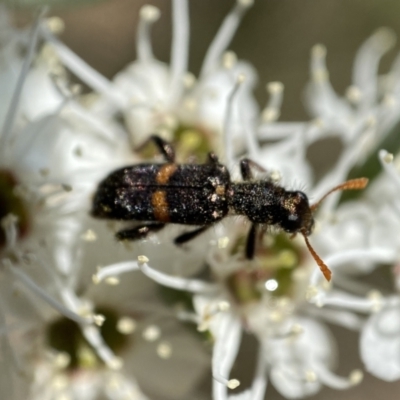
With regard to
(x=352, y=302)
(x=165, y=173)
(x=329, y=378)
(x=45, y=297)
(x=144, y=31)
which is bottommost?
(x=329, y=378)

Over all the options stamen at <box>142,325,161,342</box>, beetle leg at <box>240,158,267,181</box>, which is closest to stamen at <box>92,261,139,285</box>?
stamen at <box>142,325,161,342</box>

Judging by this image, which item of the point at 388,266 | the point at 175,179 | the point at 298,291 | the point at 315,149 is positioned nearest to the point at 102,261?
the point at 175,179

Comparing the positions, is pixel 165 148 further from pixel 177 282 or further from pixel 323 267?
pixel 323 267

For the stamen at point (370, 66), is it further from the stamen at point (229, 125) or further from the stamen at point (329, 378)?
the stamen at point (329, 378)

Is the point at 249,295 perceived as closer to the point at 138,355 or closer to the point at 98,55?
the point at 138,355

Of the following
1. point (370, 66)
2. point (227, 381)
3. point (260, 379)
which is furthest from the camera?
point (370, 66)

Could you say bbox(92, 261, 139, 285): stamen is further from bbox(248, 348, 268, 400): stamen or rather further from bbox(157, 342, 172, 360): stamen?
bbox(248, 348, 268, 400): stamen

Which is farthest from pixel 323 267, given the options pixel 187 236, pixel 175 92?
pixel 175 92
